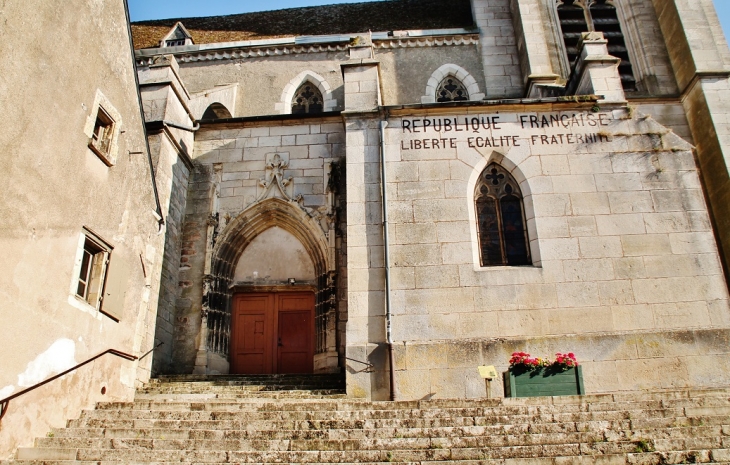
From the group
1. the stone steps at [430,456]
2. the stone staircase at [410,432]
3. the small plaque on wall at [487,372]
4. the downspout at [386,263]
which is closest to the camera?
the stone steps at [430,456]

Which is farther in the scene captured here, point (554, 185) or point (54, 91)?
point (554, 185)

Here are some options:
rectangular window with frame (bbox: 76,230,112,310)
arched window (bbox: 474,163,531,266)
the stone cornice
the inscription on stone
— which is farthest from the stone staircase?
the stone cornice

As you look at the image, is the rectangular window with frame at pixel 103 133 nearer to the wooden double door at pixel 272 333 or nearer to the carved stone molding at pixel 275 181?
the carved stone molding at pixel 275 181

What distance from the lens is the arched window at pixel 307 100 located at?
52.3ft

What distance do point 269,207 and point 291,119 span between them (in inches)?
75.2

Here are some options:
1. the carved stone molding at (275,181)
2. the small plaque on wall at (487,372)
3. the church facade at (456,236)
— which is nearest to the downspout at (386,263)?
the church facade at (456,236)

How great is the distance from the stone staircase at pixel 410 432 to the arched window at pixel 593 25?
406 inches

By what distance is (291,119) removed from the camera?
477 inches

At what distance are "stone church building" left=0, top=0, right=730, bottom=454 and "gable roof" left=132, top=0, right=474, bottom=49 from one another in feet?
15.8

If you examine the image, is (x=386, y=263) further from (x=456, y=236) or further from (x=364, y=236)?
(x=456, y=236)

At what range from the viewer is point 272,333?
1159 centimetres

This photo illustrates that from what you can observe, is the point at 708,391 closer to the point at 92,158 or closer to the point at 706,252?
the point at 706,252

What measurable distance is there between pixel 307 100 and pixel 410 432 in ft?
38.3

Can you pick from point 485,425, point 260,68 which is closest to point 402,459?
point 485,425
